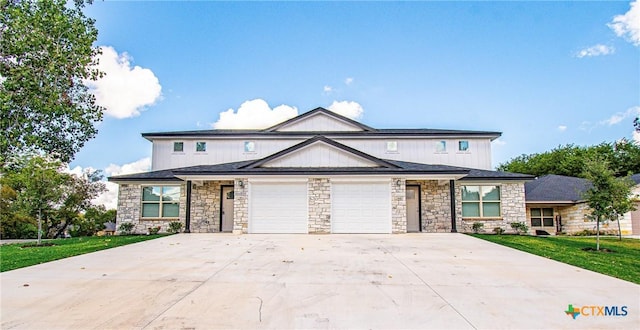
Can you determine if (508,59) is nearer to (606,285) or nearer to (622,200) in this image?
(622,200)

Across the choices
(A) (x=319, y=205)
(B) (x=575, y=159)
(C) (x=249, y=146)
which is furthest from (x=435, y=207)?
(B) (x=575, y=159)

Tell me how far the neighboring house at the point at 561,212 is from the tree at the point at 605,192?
8.70 meters

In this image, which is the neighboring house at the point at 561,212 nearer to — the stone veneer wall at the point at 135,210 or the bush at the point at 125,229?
the stone veneer wall at the point at 135,210

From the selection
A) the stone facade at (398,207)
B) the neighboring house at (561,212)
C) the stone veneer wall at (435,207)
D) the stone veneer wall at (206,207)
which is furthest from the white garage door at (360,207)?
the neighboring house at (561,212)

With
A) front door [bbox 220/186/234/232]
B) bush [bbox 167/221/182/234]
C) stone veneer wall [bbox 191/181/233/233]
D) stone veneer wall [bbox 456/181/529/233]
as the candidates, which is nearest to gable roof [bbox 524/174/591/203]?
stone veneer wall [bbox 456/181/529/233]

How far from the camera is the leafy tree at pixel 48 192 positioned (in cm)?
1106

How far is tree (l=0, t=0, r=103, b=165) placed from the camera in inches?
434

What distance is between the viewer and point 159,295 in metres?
4.87

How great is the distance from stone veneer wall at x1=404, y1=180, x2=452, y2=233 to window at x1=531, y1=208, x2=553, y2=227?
311 inches

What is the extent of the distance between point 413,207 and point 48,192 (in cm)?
1419

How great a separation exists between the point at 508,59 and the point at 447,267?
550 inches

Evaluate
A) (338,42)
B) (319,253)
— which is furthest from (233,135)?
(319,253)

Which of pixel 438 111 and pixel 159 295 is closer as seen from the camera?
pixel 159 295

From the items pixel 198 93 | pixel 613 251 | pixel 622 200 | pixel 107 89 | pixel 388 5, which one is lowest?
pixel 613 251
